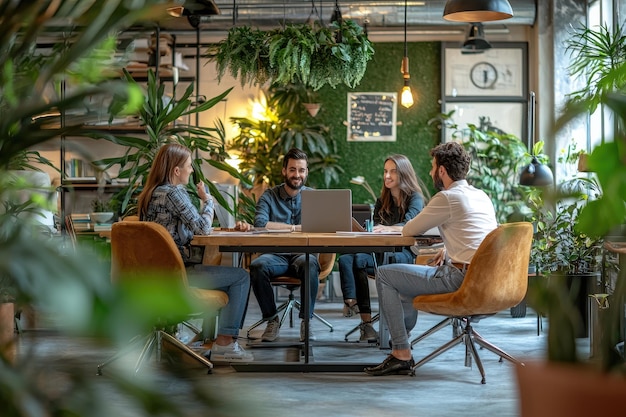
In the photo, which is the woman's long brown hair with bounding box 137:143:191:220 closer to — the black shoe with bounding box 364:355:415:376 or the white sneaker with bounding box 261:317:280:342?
the white sneaker with bounding box 261:317:280:342

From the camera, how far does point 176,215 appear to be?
17.7 ft

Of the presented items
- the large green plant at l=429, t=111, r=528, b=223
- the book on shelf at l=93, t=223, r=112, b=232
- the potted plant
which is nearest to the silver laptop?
the book on shelf at l=93, t=223, r=112, b=232

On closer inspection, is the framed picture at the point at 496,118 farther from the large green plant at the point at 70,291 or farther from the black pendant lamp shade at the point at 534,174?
the large green plant at the point at 70,291

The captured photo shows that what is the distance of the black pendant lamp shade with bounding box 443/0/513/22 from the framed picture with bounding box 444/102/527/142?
3.95 metres

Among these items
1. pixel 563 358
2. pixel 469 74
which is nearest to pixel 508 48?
pixel 469 74

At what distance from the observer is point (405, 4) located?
8.93 metres

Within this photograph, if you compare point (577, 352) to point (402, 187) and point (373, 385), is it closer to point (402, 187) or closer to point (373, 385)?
point (373, 385)

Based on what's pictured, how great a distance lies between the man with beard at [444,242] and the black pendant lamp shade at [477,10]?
1.08m

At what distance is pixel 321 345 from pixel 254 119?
448 cm

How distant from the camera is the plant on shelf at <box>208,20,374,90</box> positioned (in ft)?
21.8

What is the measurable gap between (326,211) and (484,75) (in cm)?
503

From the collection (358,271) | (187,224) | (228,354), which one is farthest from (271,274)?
(187,224)

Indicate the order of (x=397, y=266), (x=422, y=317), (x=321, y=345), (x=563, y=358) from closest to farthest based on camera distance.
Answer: (x=563, y=358), (x=397, y=266), (x=321, y=345), (x=422, y=317)

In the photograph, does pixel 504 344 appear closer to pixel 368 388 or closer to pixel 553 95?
pixel 368 388
